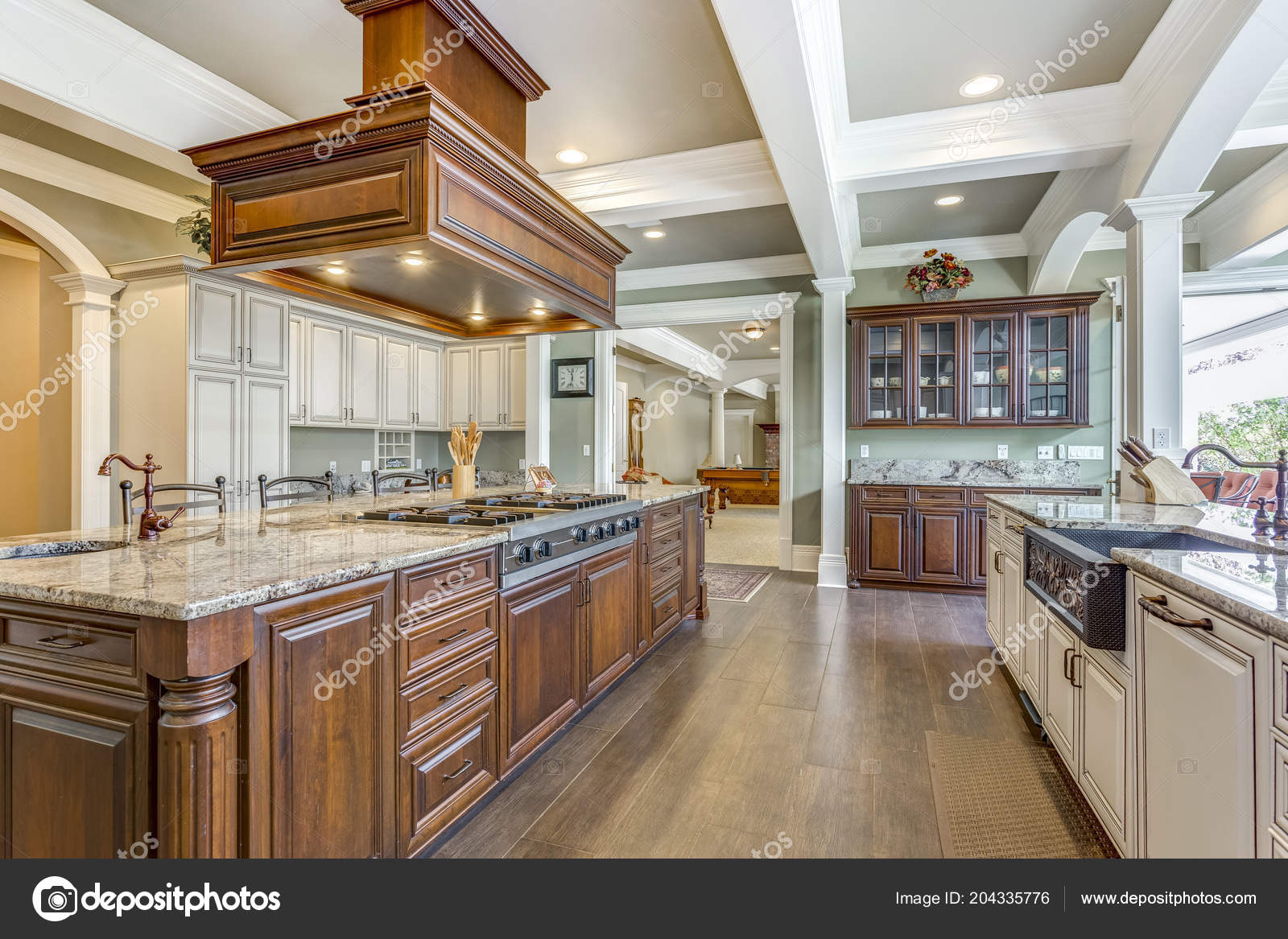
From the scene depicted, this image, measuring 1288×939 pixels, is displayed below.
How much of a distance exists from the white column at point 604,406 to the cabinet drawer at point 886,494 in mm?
2443

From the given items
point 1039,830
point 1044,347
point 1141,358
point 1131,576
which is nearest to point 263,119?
point 1131,576

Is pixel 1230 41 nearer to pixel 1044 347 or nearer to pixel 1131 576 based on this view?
pixel 1131 576

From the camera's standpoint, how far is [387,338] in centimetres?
569

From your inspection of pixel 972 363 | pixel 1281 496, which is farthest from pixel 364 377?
pixel 1281 496

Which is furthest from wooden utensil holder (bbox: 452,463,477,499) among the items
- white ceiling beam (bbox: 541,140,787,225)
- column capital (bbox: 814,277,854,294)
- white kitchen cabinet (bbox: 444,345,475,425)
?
column capital (bbox: 814,277,854,294)

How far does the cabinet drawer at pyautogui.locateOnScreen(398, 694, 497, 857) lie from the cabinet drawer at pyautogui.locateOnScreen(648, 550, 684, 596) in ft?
4.72

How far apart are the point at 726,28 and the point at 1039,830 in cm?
269

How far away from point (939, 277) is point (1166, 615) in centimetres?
444

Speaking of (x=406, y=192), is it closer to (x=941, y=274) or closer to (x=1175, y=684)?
(x=1175, y=684)

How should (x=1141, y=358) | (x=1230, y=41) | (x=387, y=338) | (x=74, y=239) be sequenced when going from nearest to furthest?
(x=1230, y=41), (x=1141, y=358), (x=74, y=239), (x=387, y=338)

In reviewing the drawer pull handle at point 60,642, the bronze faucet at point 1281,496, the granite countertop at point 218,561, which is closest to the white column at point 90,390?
the granite countertop at point 218,561

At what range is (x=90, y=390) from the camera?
3.95 m

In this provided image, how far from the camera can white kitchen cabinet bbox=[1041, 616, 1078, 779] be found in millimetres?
1952

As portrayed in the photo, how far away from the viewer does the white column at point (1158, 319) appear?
10.2 ft
